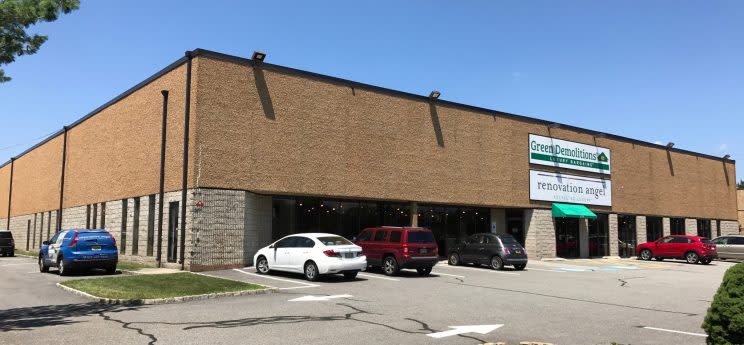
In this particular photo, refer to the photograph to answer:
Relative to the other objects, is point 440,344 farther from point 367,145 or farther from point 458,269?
point 367,145

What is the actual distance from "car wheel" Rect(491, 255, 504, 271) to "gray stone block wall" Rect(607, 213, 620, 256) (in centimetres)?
1764

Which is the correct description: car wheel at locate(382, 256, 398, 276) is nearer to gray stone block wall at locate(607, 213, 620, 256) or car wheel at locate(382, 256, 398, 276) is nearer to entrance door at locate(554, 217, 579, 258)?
entrance door at locate(554, 217, 579, 258)

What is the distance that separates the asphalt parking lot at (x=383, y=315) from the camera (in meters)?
9.34

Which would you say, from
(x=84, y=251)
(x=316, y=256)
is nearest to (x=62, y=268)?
(x=84, y=251)

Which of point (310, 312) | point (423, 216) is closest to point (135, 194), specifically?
point (423, 216)

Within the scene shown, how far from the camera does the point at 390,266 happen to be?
2064cm

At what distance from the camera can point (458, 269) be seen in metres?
24.0

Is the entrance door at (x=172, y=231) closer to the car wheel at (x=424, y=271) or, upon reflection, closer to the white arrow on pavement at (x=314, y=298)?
the car wheel at (x=424, y=271)

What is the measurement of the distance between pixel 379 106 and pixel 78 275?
1433cm

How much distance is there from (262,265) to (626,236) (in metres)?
29.2

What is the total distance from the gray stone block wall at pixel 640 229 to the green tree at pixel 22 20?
38636mm

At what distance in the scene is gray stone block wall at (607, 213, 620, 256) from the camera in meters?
38.5

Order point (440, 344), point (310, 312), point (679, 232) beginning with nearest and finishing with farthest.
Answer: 1. point (440, 344)
2. point (310, 312)
3. point (679, 232)

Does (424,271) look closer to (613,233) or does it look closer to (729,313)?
(729,313)
